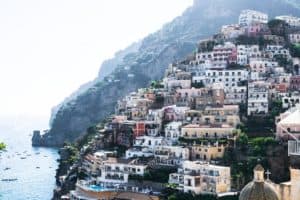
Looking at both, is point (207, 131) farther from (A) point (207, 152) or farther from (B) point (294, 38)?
(B) point (294, 38)

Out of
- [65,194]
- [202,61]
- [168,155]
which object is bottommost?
[65,194]

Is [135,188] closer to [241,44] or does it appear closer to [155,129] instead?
[155,129]

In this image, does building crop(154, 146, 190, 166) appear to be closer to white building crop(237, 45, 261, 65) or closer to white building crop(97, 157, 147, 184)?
white building crop(97, 157, 147, 184)

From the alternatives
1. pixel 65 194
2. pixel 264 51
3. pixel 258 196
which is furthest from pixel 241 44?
pixel 258 196

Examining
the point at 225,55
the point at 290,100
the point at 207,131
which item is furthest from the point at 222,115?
the point at 225,55

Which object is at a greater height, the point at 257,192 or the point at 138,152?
the point at 257,192

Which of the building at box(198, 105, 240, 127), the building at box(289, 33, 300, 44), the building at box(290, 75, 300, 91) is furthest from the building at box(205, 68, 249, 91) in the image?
the building at box(289, 33, 300, 44)
